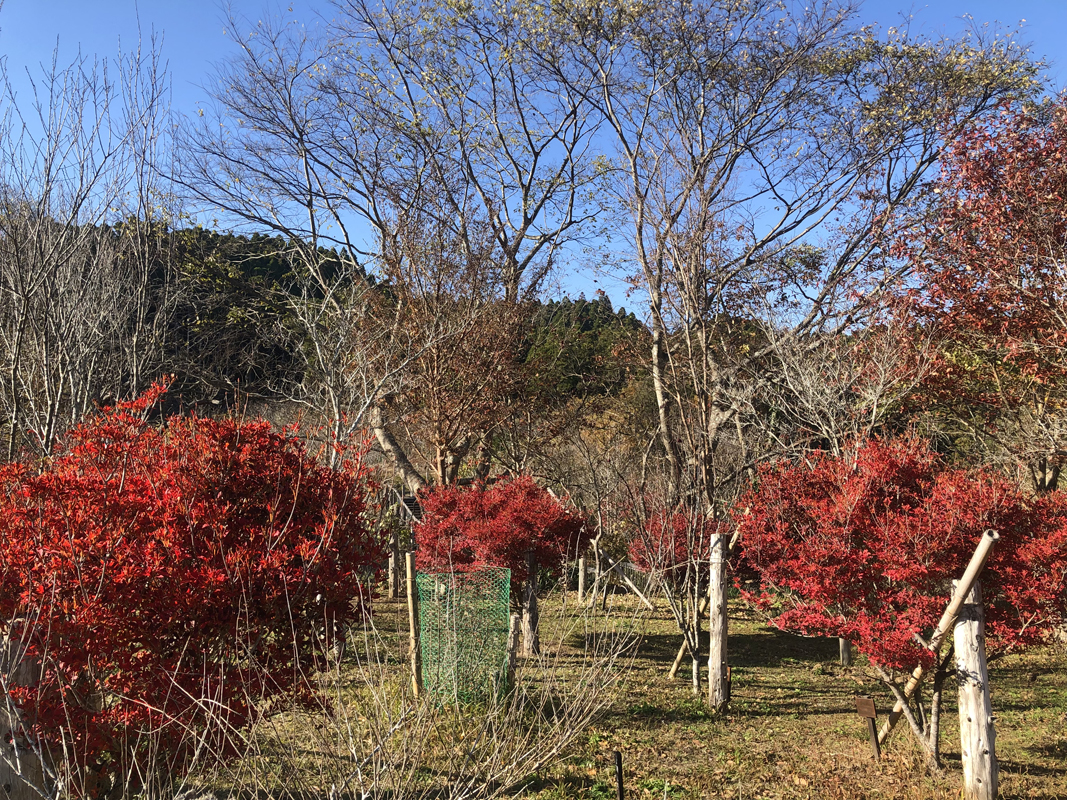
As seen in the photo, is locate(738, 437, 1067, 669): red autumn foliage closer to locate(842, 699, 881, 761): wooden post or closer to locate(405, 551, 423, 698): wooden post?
locate(842, 699, 881, 761): wooden post

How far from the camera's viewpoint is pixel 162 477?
3494 mm

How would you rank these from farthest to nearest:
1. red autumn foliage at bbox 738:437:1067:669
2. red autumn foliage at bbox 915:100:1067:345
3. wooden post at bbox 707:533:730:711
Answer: red autumn foliage at bbox 915:100:1067:345 < wooden post at bbox 707:533:730:711 < red autumn foliage at bbox 738:437:1067:669

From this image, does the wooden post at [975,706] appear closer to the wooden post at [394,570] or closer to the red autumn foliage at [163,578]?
the red autumn foliage at [163,578]

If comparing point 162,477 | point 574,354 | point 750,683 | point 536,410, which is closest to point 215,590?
point 162,477

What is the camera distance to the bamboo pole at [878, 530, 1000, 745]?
13.6 feet

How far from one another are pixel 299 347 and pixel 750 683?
835 cm

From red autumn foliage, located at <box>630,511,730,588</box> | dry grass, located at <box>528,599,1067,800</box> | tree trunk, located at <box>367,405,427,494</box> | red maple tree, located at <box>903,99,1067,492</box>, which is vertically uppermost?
red maple tree, located at <box>903,99,1067,492</box>

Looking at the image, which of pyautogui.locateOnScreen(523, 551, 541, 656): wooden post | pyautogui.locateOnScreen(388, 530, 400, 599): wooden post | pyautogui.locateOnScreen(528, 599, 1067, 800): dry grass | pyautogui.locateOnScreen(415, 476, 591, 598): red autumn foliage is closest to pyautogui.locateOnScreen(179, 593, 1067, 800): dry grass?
pyautogui.locateOnScreen(528, 599, 1067, 800): dry grass

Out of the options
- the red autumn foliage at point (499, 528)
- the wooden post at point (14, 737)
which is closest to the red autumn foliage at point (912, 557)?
the red autumn foliage at point (499, 528)

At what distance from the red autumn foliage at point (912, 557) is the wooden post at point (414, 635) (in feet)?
8.94

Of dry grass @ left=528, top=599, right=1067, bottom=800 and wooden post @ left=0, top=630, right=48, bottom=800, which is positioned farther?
dry grass @ left=528, top=599, right=1067, bottom=800

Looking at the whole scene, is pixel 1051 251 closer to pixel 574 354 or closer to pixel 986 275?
pixel 986 275

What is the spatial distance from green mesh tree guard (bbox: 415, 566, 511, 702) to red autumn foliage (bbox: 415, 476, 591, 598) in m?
0.86

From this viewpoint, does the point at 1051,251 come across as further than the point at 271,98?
No
